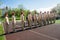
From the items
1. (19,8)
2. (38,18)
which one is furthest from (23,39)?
(19,8)

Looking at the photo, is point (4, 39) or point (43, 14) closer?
point (4, 39)

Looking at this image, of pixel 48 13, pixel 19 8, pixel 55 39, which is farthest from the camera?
pixel 19 8

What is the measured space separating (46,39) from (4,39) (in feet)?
9.38

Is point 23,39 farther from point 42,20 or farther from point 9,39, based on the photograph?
point 42,20

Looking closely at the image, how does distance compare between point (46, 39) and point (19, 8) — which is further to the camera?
point (19, 8)

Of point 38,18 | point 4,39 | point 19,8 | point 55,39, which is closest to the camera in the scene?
point 55,39

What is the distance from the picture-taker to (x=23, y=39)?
12695 mm

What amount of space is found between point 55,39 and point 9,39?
10.3ft

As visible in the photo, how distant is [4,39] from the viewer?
12992 millimetres

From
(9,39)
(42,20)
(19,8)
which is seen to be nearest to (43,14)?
(42,20)

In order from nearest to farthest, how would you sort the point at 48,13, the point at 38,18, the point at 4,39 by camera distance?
the point at 4,39, the point at 38,18, the point at 48,13

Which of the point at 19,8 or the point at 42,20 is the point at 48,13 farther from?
the point at 19,8

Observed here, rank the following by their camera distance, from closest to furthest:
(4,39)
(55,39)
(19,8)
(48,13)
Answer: (55,39)
(4,39)
(48,13)
(19,8)

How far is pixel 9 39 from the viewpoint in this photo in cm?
1302
